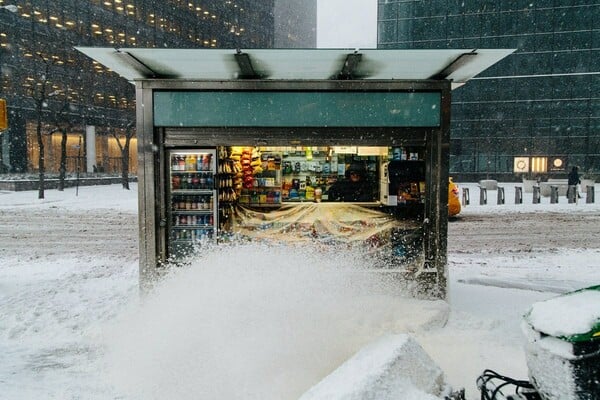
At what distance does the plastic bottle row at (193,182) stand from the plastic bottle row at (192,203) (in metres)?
0.16

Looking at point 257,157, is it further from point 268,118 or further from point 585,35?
point 585,35

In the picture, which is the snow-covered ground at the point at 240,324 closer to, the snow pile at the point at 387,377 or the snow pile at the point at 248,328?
the snow pile at the point at 248,328

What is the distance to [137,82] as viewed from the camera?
23.1 feet

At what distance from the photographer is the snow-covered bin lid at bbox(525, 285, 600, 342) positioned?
2.76 m

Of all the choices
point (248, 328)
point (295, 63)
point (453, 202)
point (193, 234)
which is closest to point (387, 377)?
point (248, 328)

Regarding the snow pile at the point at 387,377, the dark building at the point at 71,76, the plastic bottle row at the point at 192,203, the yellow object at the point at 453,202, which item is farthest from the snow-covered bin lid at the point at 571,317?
Answer: the dark building at the point at 71,76

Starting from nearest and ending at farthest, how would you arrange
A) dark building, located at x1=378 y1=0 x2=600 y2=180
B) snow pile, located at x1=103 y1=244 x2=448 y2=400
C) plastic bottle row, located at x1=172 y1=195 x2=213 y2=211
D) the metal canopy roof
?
snow pile, located at x1=103 y1=244 x2=448 y2=400 < the metal canopy roof < plastic bottle row, located at x1=172 y1=195 x2=213 y2=211 < dark building, located at x1=378 y1=0 x2=600 y2=180

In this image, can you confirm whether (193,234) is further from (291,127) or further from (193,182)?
(291,127)

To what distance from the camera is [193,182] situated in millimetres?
7516

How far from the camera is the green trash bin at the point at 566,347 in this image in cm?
271

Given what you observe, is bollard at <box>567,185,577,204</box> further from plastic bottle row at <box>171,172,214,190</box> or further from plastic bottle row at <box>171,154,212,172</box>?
plastic bottle row at <box>171,154,212,172</box>

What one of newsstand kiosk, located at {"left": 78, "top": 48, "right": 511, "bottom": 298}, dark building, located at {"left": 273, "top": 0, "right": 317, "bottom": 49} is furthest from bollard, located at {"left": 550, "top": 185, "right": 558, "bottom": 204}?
dark building, located at {"left": 273, "top": 0, "right": 317, "bottom": 49}

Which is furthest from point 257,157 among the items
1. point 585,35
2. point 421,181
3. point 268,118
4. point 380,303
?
point 585,35

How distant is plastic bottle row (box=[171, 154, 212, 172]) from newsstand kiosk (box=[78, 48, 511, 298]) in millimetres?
16
